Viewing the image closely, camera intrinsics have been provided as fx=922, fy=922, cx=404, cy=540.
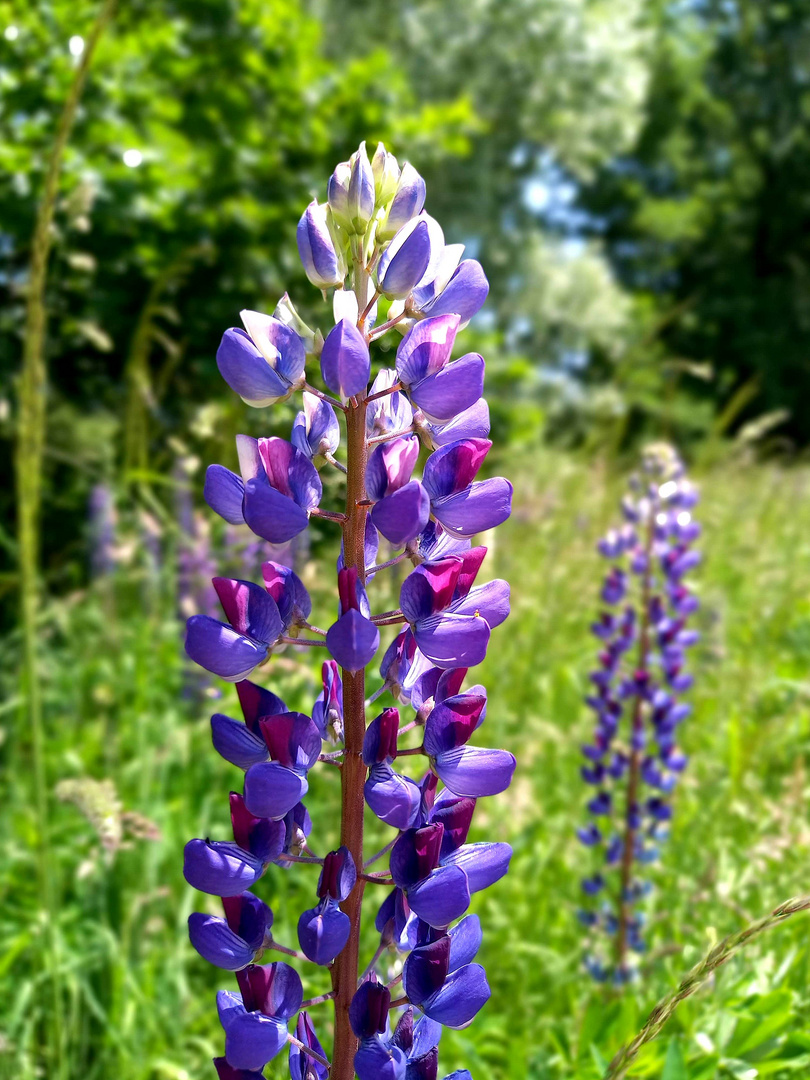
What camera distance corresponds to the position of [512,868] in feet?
8.02

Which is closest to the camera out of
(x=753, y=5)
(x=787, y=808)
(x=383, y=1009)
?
(x=383, y=1009)

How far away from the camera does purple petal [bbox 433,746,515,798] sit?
955mm

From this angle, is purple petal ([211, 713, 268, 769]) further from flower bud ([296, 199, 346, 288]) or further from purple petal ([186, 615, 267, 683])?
flower bud ([296, 199, 346, 288])

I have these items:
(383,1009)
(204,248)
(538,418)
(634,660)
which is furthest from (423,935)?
(538,418)

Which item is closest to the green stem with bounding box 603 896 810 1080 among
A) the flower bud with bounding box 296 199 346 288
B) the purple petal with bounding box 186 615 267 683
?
the purple petal with bounding box 186 615 267 683

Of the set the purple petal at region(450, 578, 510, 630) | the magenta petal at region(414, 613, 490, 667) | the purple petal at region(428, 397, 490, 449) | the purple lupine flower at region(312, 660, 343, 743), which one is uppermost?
the purple petal at region(428, 397, 490, 449)

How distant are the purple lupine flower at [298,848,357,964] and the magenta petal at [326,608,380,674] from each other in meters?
0.19

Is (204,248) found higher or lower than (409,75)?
lower

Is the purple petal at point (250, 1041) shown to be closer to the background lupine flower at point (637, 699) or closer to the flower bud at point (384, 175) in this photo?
the flower bud at point (384, 175)

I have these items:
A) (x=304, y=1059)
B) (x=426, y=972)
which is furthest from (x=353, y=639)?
(x=304, y=1059)

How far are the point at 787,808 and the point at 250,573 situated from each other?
140 cm

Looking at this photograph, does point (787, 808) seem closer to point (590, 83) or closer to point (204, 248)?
point (204, 248)

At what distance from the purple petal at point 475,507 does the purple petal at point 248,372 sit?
216 millimetres

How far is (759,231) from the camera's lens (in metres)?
27.2
